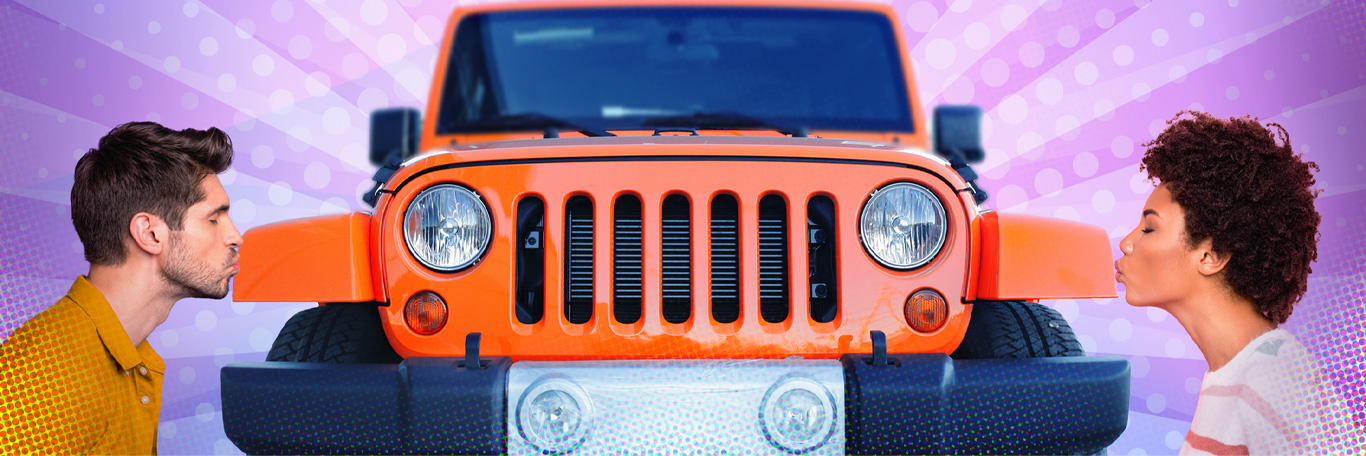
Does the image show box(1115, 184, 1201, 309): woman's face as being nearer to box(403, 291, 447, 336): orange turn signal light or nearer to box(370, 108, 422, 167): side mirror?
box(403, 291, 447, 336): orange turn signal light

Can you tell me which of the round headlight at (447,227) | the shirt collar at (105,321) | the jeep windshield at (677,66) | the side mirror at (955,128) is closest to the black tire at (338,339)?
the round headlight at (447,227)

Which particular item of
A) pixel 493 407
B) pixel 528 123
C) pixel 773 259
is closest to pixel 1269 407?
pixel 773 259

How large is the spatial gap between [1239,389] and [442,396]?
1497 millimetres

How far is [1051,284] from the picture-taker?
2.33 meters

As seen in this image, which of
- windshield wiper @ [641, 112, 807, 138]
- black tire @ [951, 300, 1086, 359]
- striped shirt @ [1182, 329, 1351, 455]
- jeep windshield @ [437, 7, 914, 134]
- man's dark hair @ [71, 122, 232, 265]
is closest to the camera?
striped shirt @ [1182, 329, 1351, 455]

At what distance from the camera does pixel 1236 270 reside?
152cm

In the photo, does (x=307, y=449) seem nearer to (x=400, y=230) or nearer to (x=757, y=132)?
(x=400, y=230)

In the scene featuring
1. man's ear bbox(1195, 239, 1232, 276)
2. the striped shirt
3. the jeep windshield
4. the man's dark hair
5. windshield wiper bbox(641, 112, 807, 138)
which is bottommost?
the striped shirt

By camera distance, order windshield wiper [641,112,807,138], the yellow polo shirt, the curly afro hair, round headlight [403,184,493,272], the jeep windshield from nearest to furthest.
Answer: the curly afro hair
the yellow polo shirt
round headlight [403,184,493,272]
windshield wiper [641,112,807,138]
the jeep windshield

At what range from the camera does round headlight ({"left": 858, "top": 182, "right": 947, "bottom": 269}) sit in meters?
2.34

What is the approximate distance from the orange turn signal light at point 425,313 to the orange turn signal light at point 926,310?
1.13 meters

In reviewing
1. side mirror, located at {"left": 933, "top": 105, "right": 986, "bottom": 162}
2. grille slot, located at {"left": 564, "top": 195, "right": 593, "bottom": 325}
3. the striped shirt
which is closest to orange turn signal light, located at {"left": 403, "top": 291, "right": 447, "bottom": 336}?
grille slot, located at {"left": 564, "top": 195, "right": 593, "bottom": 325}

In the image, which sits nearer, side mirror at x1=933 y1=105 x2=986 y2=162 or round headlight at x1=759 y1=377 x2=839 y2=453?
round headlight at x1=759 y1=377 x2=839 y2=453

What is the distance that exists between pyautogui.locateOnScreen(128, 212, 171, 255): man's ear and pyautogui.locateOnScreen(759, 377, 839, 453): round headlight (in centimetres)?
123
